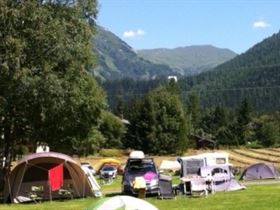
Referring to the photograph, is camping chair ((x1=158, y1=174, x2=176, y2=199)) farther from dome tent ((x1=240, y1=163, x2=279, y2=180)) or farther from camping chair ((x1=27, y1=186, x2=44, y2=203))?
dome tent ((x1=240, y1=163, x2=279, y2=180))

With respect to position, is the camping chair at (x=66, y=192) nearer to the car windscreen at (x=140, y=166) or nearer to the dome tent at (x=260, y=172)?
the car windscreen at (x=140, y=166)

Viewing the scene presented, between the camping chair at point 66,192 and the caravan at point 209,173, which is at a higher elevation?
the caravan at point 209,173

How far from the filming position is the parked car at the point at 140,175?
29.5 m

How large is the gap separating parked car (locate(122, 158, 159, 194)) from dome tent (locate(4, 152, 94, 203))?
1.76 m

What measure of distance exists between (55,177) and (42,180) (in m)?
0.79

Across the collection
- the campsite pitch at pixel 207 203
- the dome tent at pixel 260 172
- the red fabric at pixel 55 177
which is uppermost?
the red fabric at pixel 55 177

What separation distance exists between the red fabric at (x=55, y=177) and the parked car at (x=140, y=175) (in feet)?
10.1

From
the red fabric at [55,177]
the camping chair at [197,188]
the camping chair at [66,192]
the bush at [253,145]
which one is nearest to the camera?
the camping chair at [197,188]

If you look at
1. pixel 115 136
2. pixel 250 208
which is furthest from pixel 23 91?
pixel 115 136

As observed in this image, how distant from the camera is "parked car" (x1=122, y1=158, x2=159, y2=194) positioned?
29.5 metres

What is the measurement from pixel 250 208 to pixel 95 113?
58.4 feet

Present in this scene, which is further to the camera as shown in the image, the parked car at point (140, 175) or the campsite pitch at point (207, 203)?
the parked car at point (140, 175)

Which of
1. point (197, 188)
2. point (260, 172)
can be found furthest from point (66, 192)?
point (260, 172)

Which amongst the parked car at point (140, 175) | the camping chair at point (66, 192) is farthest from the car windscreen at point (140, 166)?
the camping chair at point (66, 192)
